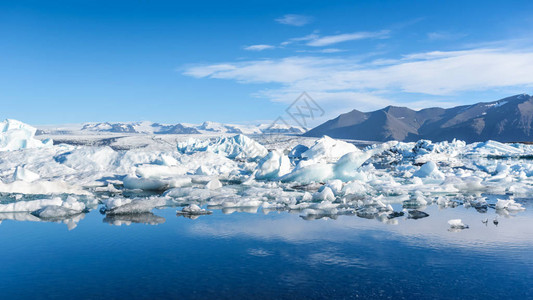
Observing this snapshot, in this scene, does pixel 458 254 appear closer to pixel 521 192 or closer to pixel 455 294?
pixel 455 294

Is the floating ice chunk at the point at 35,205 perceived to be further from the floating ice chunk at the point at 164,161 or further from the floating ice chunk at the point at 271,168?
the floating ice chunk at the point at 164,161

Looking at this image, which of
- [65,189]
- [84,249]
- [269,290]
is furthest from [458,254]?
[65,189]

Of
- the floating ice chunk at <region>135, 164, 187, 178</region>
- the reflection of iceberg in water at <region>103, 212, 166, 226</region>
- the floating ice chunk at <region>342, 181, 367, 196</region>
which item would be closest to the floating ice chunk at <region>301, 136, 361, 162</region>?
Result: the floating ice chunk at <region>135, 164, 187, 178</region>

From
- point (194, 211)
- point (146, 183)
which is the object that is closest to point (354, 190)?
point (194, 211)

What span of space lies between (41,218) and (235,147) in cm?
2711

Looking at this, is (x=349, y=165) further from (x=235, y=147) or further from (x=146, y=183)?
(x=235, y=147)

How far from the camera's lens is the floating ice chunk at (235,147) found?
32281mm

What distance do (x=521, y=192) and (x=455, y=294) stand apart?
9.64 meters

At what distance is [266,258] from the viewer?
20.2 ft

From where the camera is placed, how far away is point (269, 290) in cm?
494

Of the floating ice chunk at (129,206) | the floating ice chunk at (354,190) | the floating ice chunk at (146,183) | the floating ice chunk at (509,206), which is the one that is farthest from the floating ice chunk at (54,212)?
the floating ice chunk at (509,206)

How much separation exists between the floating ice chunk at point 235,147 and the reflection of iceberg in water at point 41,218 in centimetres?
2209

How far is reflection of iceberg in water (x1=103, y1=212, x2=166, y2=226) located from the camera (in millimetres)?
8602

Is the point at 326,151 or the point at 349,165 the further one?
the point at 326,151
